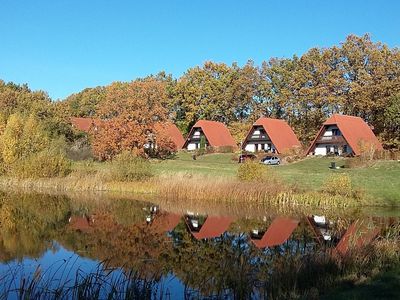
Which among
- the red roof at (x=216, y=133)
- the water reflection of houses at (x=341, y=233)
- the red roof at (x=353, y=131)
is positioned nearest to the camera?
the water reflection of houses at (x=341, y=233)

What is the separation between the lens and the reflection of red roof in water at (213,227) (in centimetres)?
1842

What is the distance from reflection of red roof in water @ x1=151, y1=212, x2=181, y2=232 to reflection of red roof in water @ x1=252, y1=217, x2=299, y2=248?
3883 millimetres

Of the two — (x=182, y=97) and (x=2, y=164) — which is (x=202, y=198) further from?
(x=182, y=97)

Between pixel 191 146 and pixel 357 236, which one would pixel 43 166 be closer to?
pixel 357 236

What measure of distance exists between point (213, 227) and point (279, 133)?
44615 millimetres

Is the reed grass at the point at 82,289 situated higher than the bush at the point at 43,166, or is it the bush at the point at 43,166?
the bush at the point at 43,166

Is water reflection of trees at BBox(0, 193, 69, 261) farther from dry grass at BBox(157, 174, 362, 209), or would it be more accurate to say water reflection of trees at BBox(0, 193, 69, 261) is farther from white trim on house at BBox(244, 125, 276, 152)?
white trim on house at BBox(244, 125, 276, 152)

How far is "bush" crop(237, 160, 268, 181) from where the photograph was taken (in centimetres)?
2817

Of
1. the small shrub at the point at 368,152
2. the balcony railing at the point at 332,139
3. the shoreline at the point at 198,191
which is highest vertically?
the balcony railing at the point at 332,139

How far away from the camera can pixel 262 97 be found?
72.0 metres

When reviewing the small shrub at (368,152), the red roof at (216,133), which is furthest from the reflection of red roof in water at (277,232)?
the red roof at (216,133)

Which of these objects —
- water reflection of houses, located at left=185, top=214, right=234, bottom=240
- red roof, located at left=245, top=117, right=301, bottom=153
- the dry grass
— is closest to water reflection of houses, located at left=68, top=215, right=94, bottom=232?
water reflection of houses, located at left=185, top=214, right=234, bottom=240

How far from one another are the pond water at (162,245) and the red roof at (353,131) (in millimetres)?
31678

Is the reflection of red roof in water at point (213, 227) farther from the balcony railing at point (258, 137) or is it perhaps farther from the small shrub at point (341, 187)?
the balcony railing at point (258, 137)
